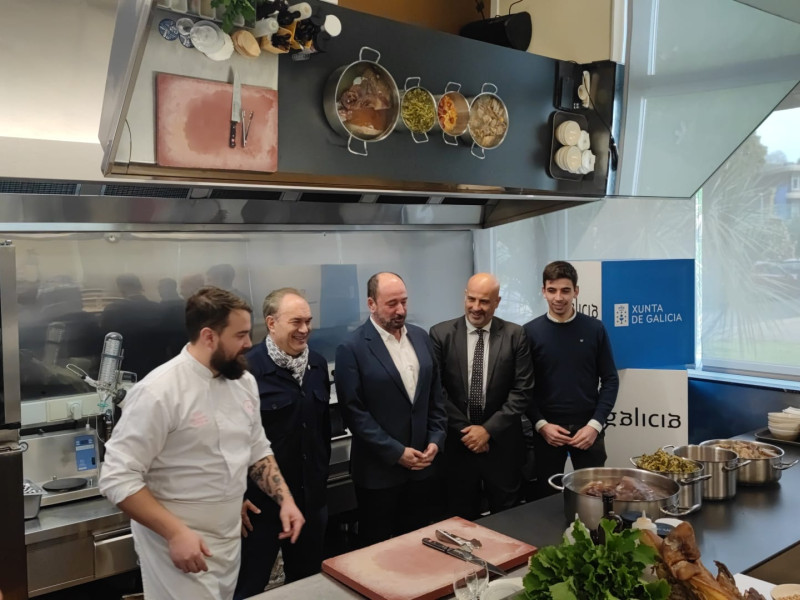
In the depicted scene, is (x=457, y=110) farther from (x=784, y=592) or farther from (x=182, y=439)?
(x=784, y=592)

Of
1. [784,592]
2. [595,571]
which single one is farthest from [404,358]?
[595,571]

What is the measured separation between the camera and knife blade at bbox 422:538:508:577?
1.98 m

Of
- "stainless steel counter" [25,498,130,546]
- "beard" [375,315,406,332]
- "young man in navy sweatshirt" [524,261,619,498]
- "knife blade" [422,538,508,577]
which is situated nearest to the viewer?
"knife blade" [422,538,508,577]

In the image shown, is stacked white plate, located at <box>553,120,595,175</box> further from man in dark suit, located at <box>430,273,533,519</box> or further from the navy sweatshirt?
the navy sweatshirt

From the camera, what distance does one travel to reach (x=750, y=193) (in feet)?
14.6

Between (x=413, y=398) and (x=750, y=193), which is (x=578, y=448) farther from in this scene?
(x=750, y=193)

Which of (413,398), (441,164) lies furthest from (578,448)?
(441,164)

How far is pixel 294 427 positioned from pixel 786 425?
Result: 216 centimetres

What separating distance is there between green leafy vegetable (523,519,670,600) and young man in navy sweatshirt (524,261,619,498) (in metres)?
2.17

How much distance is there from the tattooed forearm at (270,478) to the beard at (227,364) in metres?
0.37

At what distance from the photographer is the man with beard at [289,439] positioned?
9.89 ft

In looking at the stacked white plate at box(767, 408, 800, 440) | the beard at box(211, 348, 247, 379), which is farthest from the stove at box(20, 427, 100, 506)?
the stacked white plate at box(767, 408, 800, 440)

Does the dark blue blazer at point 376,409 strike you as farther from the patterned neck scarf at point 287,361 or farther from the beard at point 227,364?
the beard at point 227,364

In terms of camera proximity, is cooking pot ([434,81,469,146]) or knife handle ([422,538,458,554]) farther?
cooking pot ([434,81,469,146])
